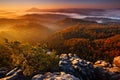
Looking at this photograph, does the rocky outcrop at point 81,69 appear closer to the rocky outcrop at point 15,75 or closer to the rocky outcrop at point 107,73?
the rocky outcrop at point 107,73

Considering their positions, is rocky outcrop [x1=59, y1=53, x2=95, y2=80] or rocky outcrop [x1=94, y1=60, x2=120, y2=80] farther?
rocky outcrop [x1=94, y1=60, x2=120, y2=80]

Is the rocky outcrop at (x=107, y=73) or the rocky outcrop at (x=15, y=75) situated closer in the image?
the rocky outcrop at (x=15, y=75)

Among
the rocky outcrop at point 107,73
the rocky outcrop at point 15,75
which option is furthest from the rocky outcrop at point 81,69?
the rocky outcrop at point 15,75

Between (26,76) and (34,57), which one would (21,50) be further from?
(26,76)

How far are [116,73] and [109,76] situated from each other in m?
2.72

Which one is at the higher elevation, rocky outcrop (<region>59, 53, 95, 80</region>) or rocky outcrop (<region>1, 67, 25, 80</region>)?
rocky outcrop (<region>1, 67, 25, 80</region>)

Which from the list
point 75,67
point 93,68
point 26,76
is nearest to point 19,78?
point 26,76

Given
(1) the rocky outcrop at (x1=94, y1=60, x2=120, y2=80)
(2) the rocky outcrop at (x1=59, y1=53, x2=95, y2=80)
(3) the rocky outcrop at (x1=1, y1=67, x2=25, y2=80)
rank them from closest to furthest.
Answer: (3) the rocky outcrop at (x1=1, y1=67, x2=25, y2=80), (2) the rocky outcrop at (x1=59, y1=53, x2=95, y2=80), (1) the rocky outcrop at (x1=94, y1=60, x2=120, y2=80)

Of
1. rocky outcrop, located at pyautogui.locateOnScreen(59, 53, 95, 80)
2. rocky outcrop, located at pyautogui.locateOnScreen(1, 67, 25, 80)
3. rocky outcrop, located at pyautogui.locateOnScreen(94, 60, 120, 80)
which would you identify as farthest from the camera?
rocky outcrop, located at pyautogui.locateOnScreen(94, 60, 120, 80)

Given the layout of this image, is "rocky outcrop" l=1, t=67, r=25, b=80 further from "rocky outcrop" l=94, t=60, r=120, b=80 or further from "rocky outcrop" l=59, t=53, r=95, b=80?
"rocky outcrop" l=94, t=60, r=120, b=80

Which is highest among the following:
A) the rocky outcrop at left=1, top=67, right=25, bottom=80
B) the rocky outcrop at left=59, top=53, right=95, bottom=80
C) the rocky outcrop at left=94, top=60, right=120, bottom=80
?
the rocky outcrop at left=1, top=67, right=25, bottom=80

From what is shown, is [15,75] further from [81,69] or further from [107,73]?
[107,73]

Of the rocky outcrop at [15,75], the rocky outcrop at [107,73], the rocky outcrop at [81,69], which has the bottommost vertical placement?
the rocky outcrop at [107,73]

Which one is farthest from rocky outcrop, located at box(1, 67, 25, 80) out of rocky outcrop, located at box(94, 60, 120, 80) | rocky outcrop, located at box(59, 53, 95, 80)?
rocky outcrop, located at box(94, 60, 120, 80)
